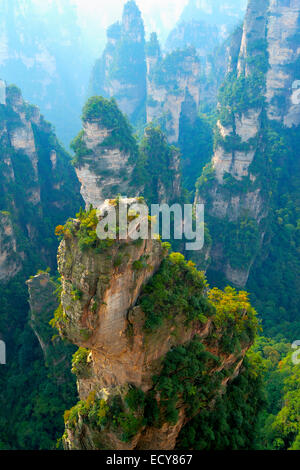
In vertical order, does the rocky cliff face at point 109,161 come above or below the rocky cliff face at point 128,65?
below

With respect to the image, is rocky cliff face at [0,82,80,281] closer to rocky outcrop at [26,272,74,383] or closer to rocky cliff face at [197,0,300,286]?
rocky outcrop at [26,272,74,383]

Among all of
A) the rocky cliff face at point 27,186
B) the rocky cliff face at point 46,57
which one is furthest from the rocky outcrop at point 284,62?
the rocky cliff face at point 46,57

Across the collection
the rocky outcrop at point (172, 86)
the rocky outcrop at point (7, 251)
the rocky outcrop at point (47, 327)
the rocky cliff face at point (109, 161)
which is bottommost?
the rocky outcrop at point (47, 327)

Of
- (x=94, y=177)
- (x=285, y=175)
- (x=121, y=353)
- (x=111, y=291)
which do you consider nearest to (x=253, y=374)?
(x=121, y=353)

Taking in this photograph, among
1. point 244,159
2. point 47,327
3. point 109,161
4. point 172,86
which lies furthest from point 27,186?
point 172,86

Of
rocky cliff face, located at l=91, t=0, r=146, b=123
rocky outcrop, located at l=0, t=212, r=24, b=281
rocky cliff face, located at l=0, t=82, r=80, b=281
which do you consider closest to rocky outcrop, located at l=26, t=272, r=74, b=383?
rocky outcrop, located at l=0, t=212, r=24, b=281

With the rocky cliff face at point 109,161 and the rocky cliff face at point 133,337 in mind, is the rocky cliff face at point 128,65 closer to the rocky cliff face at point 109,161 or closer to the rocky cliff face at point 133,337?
the rocky cliff face at point 109,161
